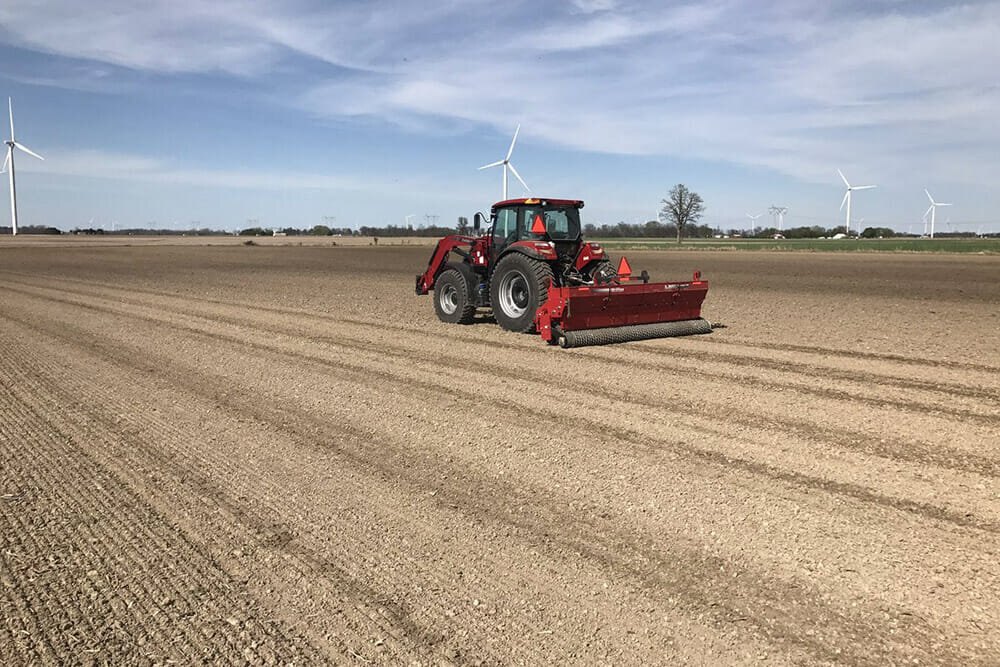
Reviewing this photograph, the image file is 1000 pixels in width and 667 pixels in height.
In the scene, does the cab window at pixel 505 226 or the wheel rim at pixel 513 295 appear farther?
the cab window at pixel 505 226

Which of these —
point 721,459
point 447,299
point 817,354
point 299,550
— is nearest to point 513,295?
point 447,299

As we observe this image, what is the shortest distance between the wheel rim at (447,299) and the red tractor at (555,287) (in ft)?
0.06

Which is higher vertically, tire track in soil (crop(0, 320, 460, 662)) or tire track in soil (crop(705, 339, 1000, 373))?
tire track in soil (crop(705, 339, 1000, 373))

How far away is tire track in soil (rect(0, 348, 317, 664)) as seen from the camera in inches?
120

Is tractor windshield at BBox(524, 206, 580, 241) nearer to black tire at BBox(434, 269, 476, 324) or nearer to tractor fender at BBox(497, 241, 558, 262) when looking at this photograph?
tractor fender at BBox(497, 241, 558, 262)

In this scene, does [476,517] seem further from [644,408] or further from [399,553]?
[644,408]

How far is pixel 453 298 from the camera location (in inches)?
519

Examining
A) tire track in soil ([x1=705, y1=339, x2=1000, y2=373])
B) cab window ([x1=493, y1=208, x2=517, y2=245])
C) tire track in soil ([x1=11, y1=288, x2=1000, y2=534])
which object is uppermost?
cab window ([x1=493, y1=208, x2=517, y2=245])

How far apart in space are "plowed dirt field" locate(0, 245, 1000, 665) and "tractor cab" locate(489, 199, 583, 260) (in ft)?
9.72

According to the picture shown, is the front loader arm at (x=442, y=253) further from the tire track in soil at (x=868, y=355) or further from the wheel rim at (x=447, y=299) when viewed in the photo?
the tire track in soil at (x=868, y=355)

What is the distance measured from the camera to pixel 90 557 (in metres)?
3.81

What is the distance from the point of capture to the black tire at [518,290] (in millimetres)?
11133

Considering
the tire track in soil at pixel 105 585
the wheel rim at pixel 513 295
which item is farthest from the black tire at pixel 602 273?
the tire track in soil at pixel 105 585

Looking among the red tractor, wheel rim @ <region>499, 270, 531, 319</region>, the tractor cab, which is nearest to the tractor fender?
the red tractor
